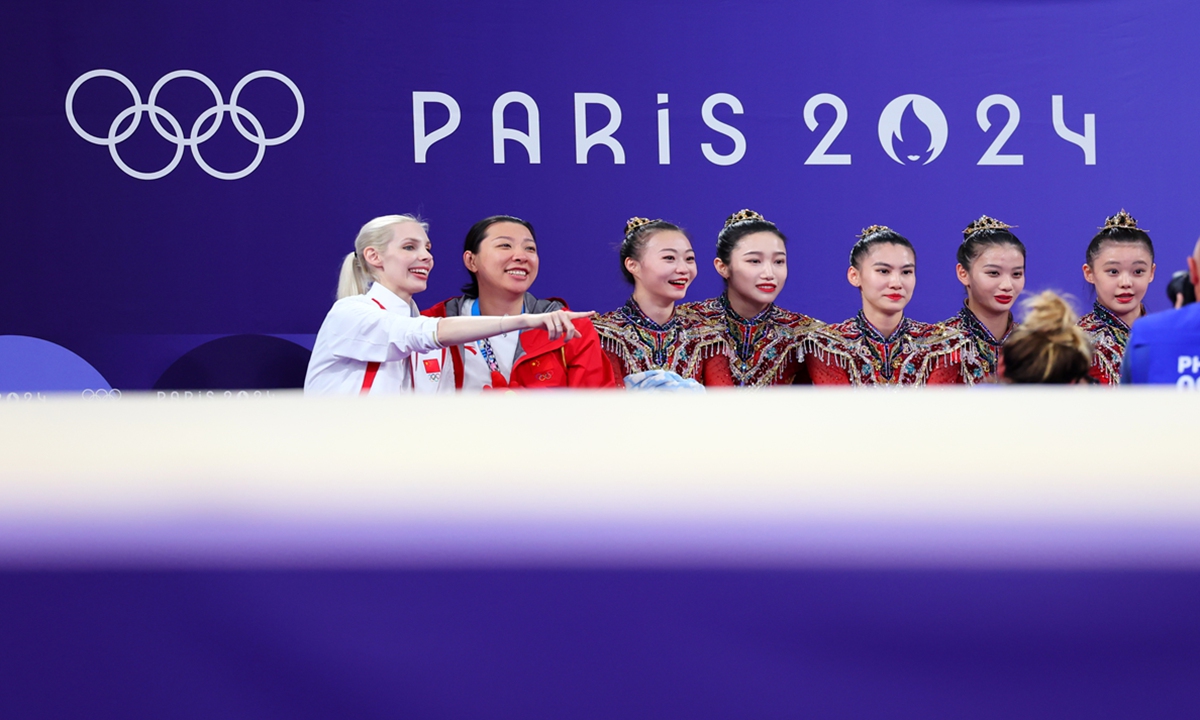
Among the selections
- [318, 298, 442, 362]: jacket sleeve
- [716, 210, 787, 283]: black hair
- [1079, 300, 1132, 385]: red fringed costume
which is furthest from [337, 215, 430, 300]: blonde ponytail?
[1079, 300, 1132, 385]: red fringed costume

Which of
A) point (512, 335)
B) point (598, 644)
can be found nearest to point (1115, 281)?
point (512, 335)

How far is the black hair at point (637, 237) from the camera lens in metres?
4.05

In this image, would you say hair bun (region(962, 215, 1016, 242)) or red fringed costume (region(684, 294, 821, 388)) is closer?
red fringed costume (region(684, 294, 821, 388))

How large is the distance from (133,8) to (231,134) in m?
0.63

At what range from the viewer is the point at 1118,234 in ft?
13.9

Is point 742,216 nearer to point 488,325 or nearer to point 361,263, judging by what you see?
point 488,325

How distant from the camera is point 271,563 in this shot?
24cm

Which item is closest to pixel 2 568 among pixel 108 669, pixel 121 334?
pixel 108 669

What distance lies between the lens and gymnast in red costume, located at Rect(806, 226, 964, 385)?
12.9ft

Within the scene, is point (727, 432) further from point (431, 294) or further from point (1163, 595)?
point (431, 294)

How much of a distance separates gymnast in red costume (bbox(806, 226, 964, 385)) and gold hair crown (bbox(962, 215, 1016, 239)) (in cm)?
29

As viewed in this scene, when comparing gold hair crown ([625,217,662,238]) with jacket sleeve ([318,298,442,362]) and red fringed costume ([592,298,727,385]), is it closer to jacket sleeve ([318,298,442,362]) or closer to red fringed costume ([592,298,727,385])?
red fringed costume ([592,298,727,385])

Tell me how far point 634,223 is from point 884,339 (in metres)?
1.15

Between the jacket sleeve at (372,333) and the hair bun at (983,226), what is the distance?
8.08 ft
